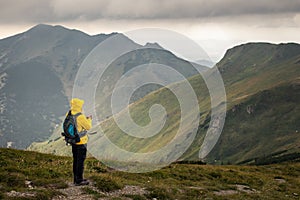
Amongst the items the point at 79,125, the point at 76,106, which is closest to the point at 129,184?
the point at 79,125

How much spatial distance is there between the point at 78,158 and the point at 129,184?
489 cm

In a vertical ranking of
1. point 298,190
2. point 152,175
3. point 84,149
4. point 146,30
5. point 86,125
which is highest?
point 146,30

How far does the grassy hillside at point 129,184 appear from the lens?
20950 millimetres

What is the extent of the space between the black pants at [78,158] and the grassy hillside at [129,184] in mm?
731

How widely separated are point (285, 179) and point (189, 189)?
68.2 ft

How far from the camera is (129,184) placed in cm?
2523

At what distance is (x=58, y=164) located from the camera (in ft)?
97.2

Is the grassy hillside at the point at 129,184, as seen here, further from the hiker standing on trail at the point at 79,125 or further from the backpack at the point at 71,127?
the backpack at the point at 71,127

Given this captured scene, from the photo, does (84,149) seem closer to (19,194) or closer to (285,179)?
(19,194)

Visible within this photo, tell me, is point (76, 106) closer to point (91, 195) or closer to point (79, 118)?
point (79, 118)

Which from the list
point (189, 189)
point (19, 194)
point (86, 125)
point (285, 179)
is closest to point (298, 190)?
point (285, 179)

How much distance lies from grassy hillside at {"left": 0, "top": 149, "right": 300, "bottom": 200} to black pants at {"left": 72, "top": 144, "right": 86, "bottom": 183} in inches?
28.8

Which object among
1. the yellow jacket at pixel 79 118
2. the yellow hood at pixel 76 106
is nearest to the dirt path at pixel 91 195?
the yellow jacket at pixel 79 118

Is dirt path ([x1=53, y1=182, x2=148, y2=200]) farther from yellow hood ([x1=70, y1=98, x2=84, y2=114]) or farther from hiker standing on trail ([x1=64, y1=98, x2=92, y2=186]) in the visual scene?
yellow hood ([x1=70, y1=98, x2=84, y2=114])
